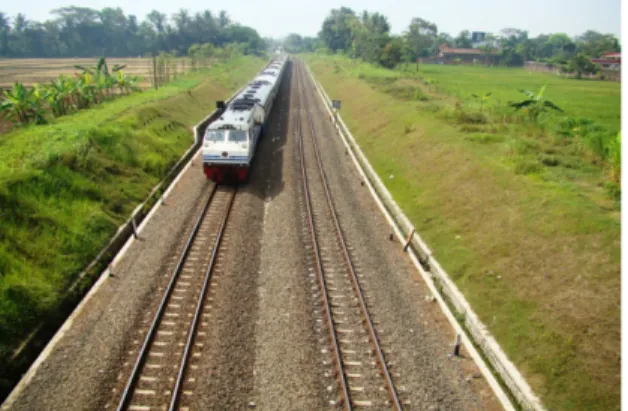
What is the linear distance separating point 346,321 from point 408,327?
172cm

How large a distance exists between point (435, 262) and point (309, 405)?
7.40 meters

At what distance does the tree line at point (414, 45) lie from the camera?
71938mm

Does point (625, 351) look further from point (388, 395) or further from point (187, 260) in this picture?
point (187, 260)

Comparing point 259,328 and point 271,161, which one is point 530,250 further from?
point 271,161

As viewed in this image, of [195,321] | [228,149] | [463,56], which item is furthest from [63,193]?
[463,56]

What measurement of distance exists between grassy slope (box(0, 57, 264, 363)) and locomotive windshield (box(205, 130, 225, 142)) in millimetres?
3252

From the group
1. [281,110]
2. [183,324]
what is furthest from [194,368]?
[281,110]

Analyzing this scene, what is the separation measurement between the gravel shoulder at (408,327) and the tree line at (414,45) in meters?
60.0

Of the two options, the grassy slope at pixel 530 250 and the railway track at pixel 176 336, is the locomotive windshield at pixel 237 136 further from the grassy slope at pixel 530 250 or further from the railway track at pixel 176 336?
the grassy slope at pixel 530 250

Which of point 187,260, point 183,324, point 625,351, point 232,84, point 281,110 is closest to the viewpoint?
point 625,351

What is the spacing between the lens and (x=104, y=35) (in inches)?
5108

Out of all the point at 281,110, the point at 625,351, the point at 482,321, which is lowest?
the point at 482,321

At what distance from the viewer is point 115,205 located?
56.6 feet

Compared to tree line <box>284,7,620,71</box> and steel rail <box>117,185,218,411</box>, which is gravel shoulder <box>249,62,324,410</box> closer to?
steel rail <box>117,185,218,411</box>
